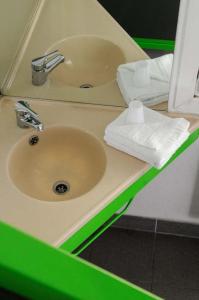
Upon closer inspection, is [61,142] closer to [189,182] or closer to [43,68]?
[43,68]

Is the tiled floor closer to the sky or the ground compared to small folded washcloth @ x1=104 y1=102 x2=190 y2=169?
closer to the ground

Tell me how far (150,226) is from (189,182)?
44 centimetres

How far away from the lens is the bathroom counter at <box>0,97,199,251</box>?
1425 millimetres

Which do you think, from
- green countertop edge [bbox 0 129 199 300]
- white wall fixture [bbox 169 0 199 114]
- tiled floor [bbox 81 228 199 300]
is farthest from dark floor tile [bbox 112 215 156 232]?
green countertop edge [bbox 0 129 199 300]

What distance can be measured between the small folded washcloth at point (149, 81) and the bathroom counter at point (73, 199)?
109 mm

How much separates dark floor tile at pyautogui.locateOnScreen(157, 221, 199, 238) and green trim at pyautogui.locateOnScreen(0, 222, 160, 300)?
211cm

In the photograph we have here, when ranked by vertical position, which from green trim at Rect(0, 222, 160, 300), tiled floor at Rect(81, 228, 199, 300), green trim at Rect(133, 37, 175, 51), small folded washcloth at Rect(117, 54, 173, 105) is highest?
green trim at Rect(0, 222, 160, 300)

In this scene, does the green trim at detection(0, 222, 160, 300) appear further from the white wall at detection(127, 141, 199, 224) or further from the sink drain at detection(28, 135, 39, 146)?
the white wall at detection(127, 141, 199, 224)

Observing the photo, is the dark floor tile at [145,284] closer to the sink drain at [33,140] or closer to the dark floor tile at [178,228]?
the dark floor tile at [178,228]

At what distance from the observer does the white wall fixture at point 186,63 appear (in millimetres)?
1380

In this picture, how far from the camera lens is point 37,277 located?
0.45 meters

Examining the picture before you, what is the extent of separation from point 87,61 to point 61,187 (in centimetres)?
63

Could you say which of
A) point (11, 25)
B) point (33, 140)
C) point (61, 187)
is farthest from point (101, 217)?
point (11, 25)

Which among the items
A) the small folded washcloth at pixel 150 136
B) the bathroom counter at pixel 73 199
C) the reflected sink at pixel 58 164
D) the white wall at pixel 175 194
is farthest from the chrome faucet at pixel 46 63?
the white wall at pixel 175 194
